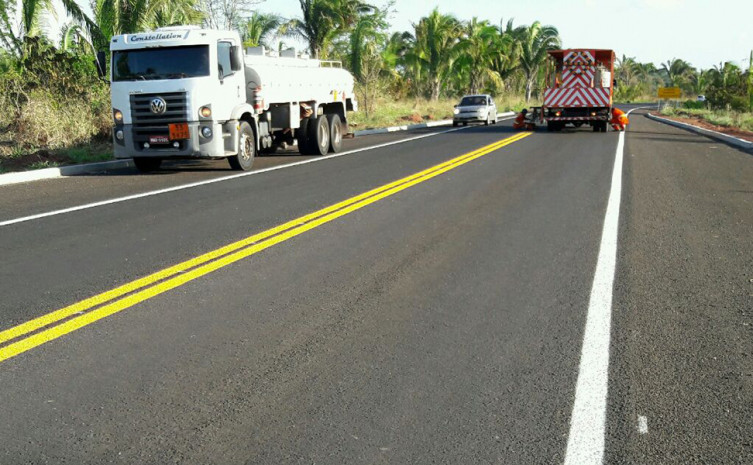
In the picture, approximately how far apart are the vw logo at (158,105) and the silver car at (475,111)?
23.7 metres

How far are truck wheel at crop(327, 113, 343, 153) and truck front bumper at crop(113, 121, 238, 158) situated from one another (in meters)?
5.53

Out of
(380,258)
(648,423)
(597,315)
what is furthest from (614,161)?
(648,423)

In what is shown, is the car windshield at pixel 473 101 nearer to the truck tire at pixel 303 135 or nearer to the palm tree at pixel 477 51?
the palm tree at pixel 477 51

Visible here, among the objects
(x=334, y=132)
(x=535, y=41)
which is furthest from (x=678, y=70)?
(x=334, y=132)

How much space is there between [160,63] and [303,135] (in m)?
5.09

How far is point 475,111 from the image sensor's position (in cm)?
3616

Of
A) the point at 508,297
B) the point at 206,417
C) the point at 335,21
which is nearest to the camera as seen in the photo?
the point at 206,417

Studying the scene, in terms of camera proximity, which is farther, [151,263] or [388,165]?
[388,165]

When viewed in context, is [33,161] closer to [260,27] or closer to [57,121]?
[57,121]

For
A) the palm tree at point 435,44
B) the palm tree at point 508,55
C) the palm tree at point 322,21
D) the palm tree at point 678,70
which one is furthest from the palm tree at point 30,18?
the palm tree at point 678,70

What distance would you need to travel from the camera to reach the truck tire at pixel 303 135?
18.8m

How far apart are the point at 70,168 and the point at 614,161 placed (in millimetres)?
11568

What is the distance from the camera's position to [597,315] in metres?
5.32

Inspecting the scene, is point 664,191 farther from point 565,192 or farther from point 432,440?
point 432,440
